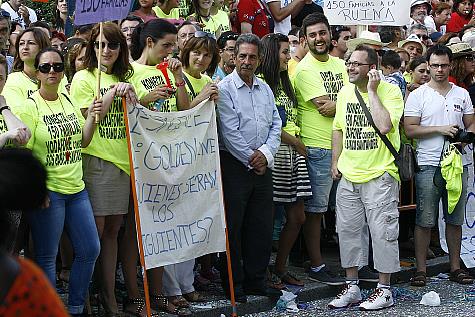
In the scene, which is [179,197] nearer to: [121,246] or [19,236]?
[121,246]

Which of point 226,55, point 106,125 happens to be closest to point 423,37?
point 226,55

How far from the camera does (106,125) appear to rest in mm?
7410

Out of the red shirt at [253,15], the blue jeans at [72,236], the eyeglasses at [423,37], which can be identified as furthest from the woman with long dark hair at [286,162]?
the eyeglasses at [423,37]

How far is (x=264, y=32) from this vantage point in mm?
11984

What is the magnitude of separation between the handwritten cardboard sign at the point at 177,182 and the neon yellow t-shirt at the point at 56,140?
476 mm

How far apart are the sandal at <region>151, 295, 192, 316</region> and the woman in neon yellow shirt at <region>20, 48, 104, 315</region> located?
0.86 metres

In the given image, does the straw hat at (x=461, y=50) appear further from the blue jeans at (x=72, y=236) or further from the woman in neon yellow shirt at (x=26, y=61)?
the blue jeans at (x=72, y=236)

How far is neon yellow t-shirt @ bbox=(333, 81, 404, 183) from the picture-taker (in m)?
8.68

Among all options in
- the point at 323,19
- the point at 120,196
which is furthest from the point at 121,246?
the point at 323,19

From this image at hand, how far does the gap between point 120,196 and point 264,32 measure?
16.3 feet

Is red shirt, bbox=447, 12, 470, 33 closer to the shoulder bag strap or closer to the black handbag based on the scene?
the black handbag

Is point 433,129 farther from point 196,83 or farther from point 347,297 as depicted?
point 196,83

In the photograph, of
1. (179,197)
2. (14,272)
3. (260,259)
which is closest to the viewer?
(14,272)

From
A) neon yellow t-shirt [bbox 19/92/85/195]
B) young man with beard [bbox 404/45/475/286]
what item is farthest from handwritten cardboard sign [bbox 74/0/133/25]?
young man with beard [bbox 404/45/475/286]
